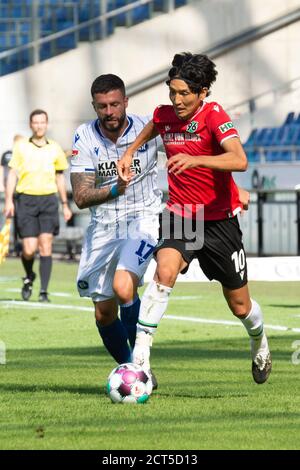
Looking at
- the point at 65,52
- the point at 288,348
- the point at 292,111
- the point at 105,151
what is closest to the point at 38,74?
the point at 65,52

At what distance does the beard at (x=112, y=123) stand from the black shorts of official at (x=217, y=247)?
0.62 metres

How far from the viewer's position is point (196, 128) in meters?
8.25

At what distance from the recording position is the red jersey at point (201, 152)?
8.24 m

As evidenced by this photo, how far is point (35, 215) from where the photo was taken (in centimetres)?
1672

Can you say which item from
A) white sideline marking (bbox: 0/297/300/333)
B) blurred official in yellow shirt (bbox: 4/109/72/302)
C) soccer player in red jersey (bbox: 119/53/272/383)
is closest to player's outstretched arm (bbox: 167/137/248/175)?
soccer player in red jersey (bbox: 119/53/272/383)

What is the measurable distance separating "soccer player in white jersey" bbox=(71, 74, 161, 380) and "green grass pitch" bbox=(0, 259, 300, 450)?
1.90ft

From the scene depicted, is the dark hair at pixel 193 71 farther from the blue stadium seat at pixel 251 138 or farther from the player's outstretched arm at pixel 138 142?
the blue stadium seat at pixel 251 138

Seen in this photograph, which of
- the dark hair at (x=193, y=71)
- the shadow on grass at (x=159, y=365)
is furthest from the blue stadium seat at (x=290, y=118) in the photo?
the dark hair at (x=193, y=71)

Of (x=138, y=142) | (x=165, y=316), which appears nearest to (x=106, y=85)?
(x=138, y=142)

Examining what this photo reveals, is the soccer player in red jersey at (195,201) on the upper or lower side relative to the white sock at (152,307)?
upper

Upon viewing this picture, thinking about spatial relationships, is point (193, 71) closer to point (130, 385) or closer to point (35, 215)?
point (130, 385)

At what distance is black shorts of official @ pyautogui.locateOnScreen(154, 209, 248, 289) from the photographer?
8.42 meters

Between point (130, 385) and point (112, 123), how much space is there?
175 centimetres

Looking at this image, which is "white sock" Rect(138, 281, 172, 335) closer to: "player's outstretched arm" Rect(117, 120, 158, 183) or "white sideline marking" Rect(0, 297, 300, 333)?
"player's outstretched arm" Rect(117, 120, 158, 183)
